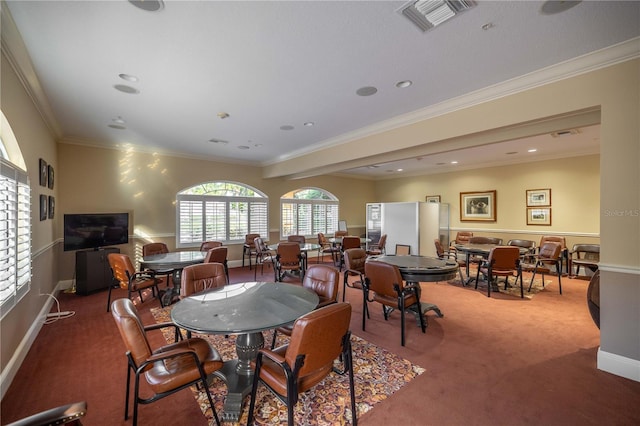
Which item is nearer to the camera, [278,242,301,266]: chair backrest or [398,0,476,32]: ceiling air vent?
[398,0,476,32]: ceiling air vent

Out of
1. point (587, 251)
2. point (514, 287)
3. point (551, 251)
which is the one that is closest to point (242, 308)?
point (514, 287)

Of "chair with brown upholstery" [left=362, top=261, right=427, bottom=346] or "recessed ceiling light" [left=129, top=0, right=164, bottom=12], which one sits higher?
"recessed ceiling light" [left=129, top=0, right=164, bottom=12]

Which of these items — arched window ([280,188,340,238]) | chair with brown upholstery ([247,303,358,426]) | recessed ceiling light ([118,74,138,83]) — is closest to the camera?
chair with brown upholstery ([247,303,358,426])

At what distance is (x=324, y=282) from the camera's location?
3092 millimetres

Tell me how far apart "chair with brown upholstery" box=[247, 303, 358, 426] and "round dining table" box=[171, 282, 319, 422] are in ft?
0.86

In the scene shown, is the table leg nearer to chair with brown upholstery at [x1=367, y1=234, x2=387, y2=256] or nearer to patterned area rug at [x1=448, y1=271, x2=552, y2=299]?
patterned area rug at [x1=448, y1=271, x2=552, y2=299]

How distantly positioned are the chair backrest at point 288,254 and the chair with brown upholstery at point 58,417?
4097 millimetres

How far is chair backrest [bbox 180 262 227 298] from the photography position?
115 inches

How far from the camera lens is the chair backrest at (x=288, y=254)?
210 inches

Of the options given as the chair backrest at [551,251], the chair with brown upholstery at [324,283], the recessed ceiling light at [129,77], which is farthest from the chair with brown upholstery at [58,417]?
the chair backrest at [551,251]

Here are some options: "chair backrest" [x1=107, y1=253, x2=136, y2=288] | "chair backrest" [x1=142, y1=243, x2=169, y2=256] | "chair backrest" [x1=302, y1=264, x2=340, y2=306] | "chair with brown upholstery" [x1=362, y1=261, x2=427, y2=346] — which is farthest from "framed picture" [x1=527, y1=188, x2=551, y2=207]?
"chair backrest" [x1=107, y1=253, x2=136, y2=288]

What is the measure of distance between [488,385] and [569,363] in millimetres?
1078

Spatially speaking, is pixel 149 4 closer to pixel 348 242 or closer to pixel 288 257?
pixel 288 257

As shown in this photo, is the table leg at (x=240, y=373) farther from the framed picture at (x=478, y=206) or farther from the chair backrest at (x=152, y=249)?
the framed picture at (x=478, y=206)
